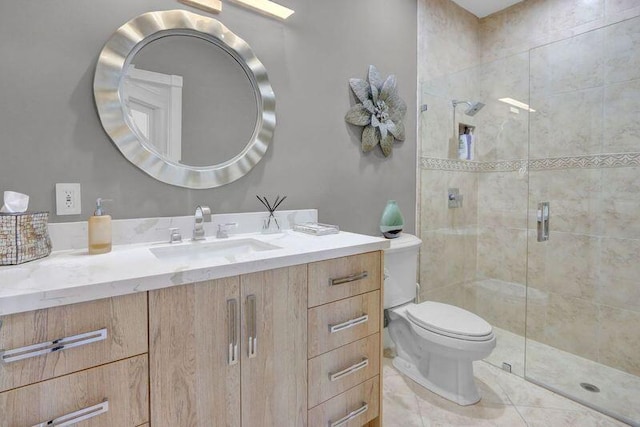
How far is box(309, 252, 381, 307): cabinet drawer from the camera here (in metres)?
1.11

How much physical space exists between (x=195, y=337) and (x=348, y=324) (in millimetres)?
553

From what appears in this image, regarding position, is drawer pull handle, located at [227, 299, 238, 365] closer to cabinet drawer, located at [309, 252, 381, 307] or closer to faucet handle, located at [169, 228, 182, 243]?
cabinet drawer, located at [309, 252, 381, 307]

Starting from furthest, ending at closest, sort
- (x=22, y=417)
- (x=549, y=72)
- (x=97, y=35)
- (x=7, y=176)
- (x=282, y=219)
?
(x=549, y=72) → (x=282, y=219) → (x=97, y=35) → (x=7, y=176) → (x=22, y=417)

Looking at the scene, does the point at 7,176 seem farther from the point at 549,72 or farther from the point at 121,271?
the point at 549,72

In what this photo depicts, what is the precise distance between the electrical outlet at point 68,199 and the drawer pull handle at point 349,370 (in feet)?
3.66

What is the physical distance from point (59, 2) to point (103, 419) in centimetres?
135

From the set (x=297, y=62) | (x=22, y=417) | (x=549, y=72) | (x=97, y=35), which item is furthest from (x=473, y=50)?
(x=22, y=417)

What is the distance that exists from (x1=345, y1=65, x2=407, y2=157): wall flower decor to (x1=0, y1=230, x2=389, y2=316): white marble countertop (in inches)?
37.3

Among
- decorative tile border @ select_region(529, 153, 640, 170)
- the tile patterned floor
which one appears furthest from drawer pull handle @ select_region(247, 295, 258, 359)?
decorative tile border @ select_region(529, 153, 640, 170)

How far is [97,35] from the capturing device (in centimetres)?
120

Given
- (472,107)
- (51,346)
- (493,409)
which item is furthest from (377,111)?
(51,346)

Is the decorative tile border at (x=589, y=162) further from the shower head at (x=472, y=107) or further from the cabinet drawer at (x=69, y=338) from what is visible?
the cabinet drawer at (x=69, y=338)

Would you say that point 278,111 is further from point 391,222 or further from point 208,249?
point 391,222

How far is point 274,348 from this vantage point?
1022 mm
